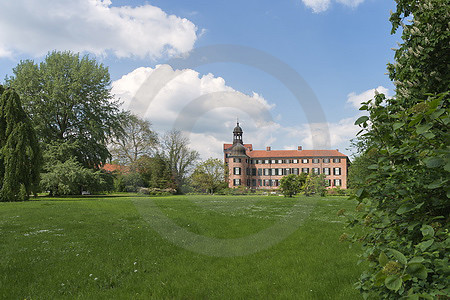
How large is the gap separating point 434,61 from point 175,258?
6.70 meters

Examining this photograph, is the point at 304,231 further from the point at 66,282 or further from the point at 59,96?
the point at 59,96

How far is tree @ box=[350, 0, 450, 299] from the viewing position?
2.22 meters

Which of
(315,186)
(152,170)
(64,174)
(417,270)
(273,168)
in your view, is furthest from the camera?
(273,168)

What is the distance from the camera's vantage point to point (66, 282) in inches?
225

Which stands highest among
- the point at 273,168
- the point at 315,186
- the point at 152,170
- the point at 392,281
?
the point at 273,168

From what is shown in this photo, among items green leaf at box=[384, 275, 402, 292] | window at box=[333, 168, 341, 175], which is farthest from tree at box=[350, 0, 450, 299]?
window at box=[333, 168, 341, 175]

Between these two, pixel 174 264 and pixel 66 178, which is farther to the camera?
pixel 66 178

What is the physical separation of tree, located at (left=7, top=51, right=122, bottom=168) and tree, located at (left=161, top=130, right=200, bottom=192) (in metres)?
10.3

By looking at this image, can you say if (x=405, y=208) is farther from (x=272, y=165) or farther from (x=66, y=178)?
(x=272, y=165)

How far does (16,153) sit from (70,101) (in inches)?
636

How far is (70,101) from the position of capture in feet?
131

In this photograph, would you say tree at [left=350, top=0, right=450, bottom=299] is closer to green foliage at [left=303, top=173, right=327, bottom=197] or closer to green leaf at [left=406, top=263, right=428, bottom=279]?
green leaf at [left=406, top=263, right=428, bottom=279]

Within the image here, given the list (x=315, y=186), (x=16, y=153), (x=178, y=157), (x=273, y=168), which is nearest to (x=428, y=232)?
(x=16, y=153)

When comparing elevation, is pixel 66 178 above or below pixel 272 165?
below
